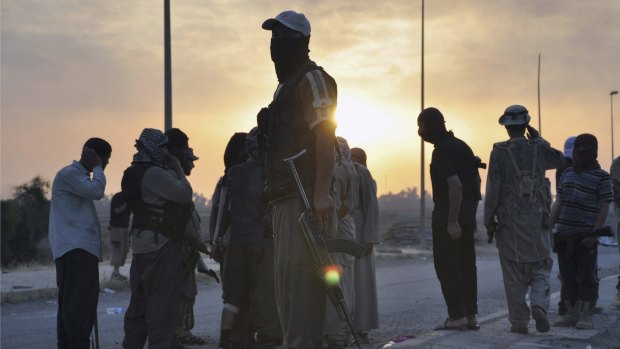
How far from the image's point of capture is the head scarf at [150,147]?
7324 mm

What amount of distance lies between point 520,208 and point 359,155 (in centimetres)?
173

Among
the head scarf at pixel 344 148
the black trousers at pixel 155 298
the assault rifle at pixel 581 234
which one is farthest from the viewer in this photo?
the assault rifle at pixel 581 234

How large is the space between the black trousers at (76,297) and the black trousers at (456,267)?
10.9 ft

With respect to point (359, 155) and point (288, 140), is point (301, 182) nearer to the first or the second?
point (288, 140)

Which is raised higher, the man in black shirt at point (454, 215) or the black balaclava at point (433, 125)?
the black balaclava at point (433, 125)

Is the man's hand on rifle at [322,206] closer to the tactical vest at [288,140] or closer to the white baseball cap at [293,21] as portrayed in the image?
the tactical vest at [288,140]

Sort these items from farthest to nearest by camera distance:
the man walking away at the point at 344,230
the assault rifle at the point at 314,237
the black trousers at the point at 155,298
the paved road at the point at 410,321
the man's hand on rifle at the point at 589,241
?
the man's hand on rifle at the point at 589,241 < the paved road at the point at 410,321 < the man walking away at the point at 344,230 < the black trousers at the point at 155,298 < the assault rifle at the point at 314,237

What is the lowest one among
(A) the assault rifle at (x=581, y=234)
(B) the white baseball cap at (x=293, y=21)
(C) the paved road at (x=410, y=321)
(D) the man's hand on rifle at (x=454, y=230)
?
(C) the paved road at (x=410, y=321)

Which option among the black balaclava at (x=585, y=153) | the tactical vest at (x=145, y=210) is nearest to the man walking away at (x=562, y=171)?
the black balaclava at (x=585, y=153)

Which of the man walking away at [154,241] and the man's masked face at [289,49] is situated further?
the man walking away at [154,241]

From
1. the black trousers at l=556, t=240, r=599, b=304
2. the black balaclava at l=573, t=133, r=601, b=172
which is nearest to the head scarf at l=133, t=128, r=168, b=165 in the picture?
the black balaclava at l=573, t=133, r=601, b=172

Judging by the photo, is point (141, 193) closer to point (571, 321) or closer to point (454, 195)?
point (454, 195)

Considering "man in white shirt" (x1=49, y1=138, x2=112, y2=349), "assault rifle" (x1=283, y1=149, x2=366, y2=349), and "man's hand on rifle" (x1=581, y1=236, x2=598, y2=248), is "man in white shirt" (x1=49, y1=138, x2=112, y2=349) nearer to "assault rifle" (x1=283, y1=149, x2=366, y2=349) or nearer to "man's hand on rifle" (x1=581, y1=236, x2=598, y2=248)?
"assault rifle" (x1=283, y1=149, x2=366, y2=349)

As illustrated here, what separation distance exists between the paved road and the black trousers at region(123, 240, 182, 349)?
6.35 ft
